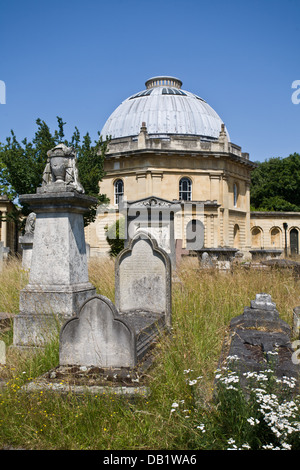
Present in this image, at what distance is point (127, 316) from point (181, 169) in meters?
25.8

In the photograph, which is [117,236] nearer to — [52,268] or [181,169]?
[181,169]

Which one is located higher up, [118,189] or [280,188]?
[280,188]

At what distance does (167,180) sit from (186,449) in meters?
28.4

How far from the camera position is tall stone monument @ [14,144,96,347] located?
5863mm

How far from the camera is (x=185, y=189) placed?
3169 cm

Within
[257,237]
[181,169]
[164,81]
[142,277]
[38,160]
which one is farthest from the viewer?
[164,81]

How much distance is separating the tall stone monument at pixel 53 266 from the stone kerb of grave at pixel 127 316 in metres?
0.77

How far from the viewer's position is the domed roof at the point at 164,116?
34.6 metres

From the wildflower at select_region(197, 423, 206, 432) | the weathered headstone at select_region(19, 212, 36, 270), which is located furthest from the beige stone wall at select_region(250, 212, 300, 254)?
the wildflower at select_region(197, 423, 206, 432)

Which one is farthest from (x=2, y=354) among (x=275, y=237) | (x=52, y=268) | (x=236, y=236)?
(x=275, y=237)

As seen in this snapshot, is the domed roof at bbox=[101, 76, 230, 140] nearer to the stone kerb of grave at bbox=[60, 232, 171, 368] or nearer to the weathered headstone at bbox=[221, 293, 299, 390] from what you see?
the stone kerb of grave at bbox=[60, 232, 171, 368]

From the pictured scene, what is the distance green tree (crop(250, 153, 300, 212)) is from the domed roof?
15303 millimetres
